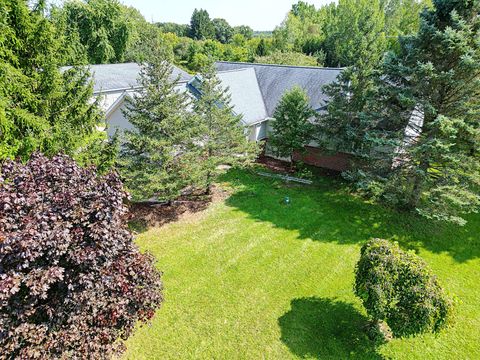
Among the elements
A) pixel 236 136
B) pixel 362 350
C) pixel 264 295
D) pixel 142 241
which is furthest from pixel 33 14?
pixel 362 350

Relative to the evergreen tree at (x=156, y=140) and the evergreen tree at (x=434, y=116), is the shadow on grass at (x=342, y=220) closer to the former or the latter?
the evergreen tree at (x=434, y=116)

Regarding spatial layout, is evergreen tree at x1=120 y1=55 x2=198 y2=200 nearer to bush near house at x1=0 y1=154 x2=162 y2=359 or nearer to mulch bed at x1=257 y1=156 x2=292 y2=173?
bush near house at x1=0 y1=154 x2=162 y2=359

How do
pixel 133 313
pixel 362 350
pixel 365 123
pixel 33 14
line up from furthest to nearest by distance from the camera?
pixel 365 123 < pixel 33 14 < pixel 362 350 < pixel 133 313

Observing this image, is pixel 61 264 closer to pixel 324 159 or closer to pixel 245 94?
pixel 324 159

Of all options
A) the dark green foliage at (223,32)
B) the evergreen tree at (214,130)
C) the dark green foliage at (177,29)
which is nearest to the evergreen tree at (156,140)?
the evergreen tree at (214,130)

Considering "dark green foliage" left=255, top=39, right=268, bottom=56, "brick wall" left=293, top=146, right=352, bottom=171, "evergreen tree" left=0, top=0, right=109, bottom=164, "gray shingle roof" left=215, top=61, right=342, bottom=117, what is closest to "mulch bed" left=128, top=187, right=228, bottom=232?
"evergreen tree" left=0, top=0, right=109, bottom=164

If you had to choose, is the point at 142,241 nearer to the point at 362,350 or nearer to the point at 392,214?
the point at 362,350
